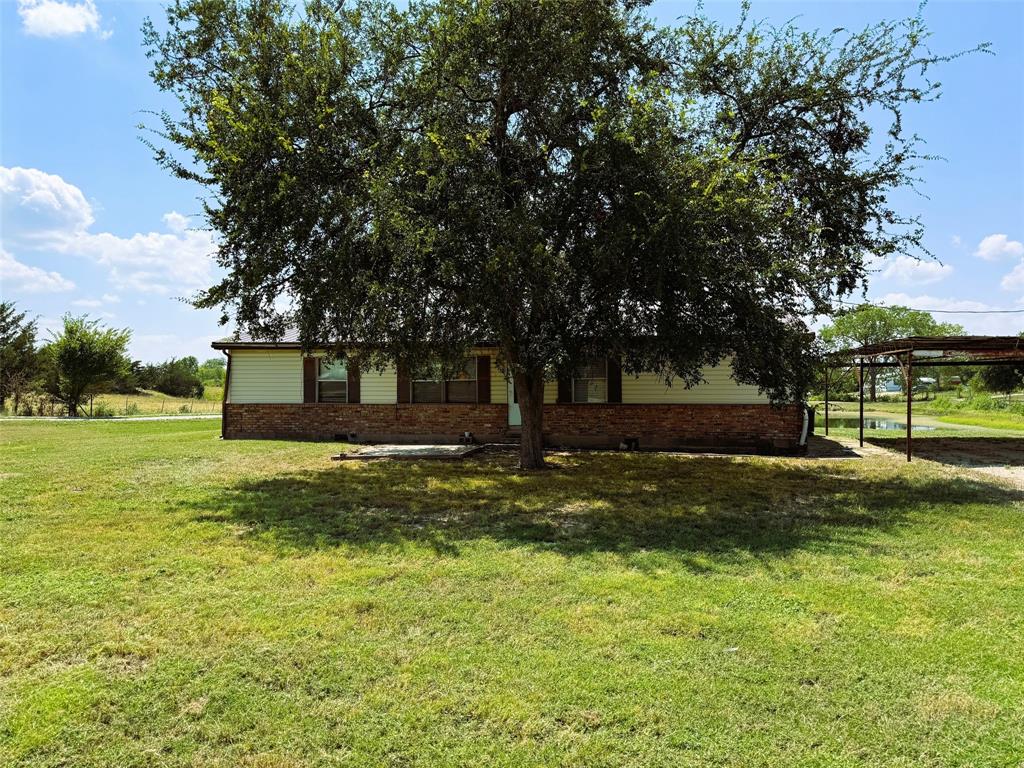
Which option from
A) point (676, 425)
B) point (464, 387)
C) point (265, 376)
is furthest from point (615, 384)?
point (265, 376)

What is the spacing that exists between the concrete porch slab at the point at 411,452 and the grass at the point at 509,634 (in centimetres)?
489

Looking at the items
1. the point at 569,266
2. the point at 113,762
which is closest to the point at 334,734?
the point at 113,762

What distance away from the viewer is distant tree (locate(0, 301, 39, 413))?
29.1 meters

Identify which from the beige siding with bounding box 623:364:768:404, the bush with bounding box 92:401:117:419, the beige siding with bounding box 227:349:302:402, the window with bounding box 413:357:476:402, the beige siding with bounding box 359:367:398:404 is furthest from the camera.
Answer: the bush with bounding box 92:401:117:419

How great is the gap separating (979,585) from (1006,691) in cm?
186

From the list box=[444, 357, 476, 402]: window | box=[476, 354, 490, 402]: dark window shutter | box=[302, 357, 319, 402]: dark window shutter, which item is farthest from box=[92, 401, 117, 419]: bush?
box=[476, 354, 490, 402]: dark window shutter

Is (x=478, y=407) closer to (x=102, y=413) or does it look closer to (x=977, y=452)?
(x=977, y=452)

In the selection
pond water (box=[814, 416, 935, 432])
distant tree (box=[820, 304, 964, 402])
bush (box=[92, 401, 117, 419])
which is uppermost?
distant tree (box=[820, 304, 964, 402])

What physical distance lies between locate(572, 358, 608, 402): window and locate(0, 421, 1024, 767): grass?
24.5 ft

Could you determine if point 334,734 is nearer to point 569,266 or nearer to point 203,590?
point 203,590

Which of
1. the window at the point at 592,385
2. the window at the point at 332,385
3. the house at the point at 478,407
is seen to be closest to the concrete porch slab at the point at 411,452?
the house at the point at 478,407

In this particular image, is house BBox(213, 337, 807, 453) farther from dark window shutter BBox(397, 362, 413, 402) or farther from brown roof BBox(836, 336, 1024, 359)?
brown roof BBox(836, 336, 1024, 359)

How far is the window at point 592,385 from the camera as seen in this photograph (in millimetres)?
15301

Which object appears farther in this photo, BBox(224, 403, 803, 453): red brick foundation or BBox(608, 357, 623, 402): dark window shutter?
BBox(608, 357, 623, 402): dark window shutter
